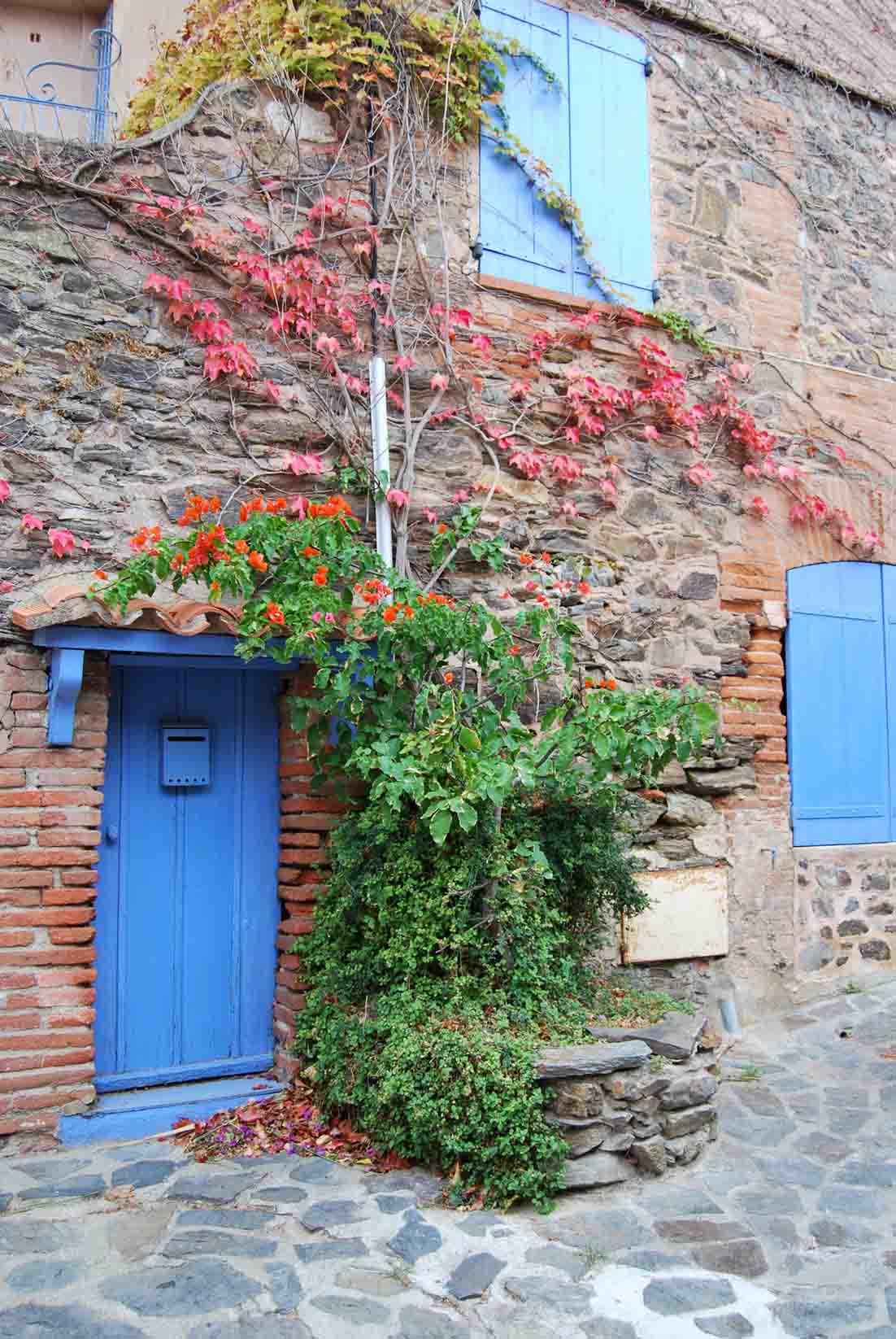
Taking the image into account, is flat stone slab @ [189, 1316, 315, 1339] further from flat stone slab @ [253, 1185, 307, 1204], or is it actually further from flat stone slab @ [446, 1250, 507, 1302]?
flat stone slab @ [253, 1185, 307, 1204]

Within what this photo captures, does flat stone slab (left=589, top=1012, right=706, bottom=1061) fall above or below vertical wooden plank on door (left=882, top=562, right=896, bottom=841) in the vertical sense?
below

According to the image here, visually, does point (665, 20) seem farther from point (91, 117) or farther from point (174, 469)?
point (174, 469)

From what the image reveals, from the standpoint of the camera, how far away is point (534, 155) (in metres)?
5.54

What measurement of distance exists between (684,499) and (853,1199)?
3394 millimetres

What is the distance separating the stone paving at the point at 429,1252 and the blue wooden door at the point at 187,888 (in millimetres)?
544

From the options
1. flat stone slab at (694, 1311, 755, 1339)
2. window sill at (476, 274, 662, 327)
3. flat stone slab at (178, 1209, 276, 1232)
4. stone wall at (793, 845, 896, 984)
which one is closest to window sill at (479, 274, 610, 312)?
window sill at (476, 274, 662, 327)

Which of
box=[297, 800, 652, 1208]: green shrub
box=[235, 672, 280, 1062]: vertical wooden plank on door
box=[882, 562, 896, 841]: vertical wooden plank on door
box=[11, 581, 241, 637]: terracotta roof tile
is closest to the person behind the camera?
box=[297, 800, 652, 1208]: green shrub

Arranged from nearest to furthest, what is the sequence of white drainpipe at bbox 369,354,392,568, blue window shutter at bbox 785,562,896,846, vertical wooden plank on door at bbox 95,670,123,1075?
vertical wooden plank on door at bbox 95,670,123,1075, white drainpipe at bbox 369,354,392,568, blue window shutter at bbox 785,562,896,846

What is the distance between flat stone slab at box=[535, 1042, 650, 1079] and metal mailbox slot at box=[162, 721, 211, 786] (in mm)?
1824

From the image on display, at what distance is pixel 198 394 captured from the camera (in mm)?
4566

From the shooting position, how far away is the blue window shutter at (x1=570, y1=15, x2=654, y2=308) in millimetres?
5699

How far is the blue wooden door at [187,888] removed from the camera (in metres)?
4.34

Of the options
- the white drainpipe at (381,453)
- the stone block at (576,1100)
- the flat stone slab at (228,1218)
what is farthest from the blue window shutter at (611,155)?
the flat stone slab at (228,1218)

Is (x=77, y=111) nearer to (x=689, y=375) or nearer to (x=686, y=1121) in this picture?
(x=689, y=375)
